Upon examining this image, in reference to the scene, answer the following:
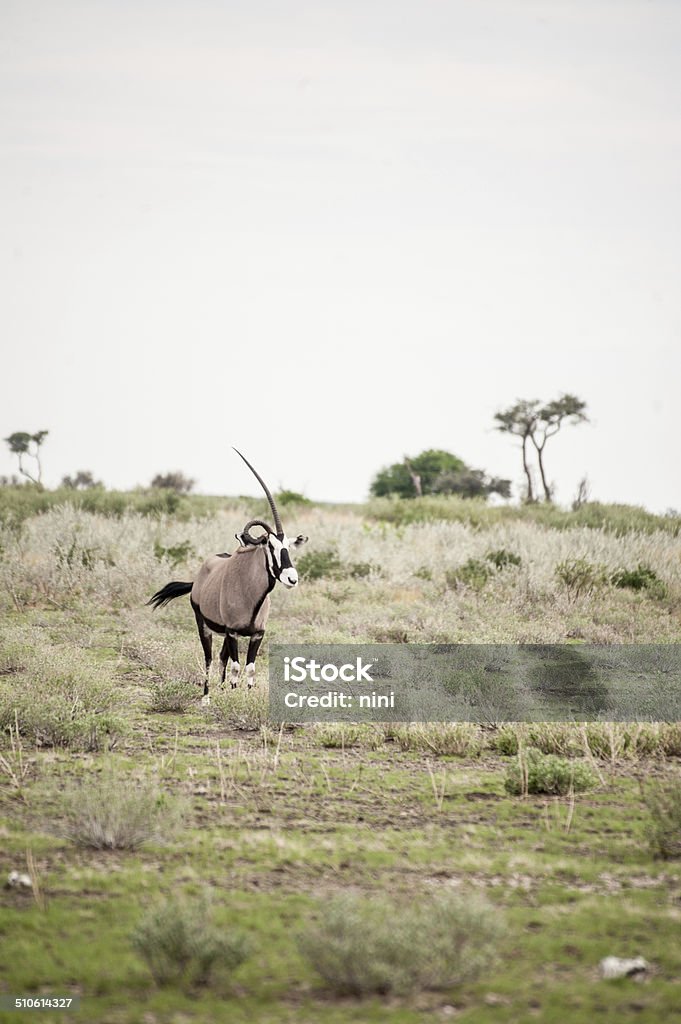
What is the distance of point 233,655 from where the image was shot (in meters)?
10.1

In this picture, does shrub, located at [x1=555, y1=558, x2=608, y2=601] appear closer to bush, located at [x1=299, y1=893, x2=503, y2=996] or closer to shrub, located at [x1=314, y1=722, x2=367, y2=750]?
shrub, located at [x1=314, y1=722, x2=367, y2=750]

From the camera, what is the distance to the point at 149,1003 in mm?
4117

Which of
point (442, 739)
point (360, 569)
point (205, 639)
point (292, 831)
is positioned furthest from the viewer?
point (360, 569)

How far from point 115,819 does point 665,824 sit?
11.6 ft

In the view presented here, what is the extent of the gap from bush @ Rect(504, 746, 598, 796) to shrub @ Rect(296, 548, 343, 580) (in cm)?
1110

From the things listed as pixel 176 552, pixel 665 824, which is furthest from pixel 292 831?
pixel 176 552

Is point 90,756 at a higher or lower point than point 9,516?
lower

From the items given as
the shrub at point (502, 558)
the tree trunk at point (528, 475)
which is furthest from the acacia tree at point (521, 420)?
the shrub at point (502, 558)

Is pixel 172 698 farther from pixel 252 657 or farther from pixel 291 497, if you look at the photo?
pixel 291 497

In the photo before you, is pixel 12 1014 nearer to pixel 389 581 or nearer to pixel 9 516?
pixel 389 581

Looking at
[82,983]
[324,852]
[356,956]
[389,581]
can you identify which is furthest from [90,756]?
[389,581]

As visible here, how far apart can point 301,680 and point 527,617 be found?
5.49 m

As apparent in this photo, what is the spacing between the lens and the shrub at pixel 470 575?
1783cm

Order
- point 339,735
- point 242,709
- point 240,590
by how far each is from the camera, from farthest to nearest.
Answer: point 242,709, point 240,590, point 339,735
